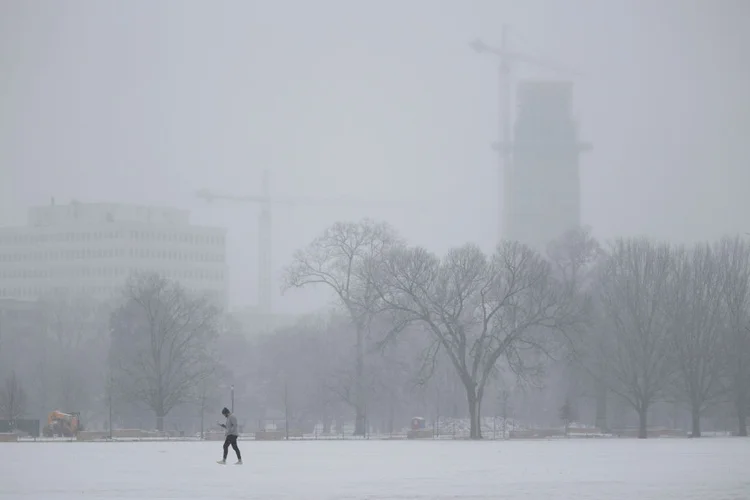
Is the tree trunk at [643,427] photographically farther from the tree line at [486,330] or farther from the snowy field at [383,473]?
the snowy field at [383,473]

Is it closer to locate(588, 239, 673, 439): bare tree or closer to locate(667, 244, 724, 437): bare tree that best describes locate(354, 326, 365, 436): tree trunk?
locate(588, 239, 673, 439): bare tree

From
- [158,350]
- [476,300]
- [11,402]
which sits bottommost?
[11,402]

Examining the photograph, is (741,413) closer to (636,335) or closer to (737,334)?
(737,334)

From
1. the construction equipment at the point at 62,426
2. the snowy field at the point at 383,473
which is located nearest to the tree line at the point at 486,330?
the construction equipment at the point at 62,426

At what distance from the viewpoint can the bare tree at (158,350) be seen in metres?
88.2

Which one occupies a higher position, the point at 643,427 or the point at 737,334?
the point at 737,334

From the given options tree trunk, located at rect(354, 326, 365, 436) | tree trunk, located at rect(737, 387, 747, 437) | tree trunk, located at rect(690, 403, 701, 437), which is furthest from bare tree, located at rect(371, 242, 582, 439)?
tree trunk, located at rect(737, 387, 747, 437)

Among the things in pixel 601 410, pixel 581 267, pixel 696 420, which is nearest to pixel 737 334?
pixel 696 420

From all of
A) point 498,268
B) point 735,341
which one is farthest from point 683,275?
point 498,268

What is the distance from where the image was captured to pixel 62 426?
8606 cm

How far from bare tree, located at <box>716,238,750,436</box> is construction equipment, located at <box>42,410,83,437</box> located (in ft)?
135

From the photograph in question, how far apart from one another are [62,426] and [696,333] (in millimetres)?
41097

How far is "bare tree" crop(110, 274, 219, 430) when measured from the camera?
88250mm

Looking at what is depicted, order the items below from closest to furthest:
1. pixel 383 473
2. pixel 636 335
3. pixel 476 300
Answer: pixel 383 473
pixel 636 335
pixel 476 300
